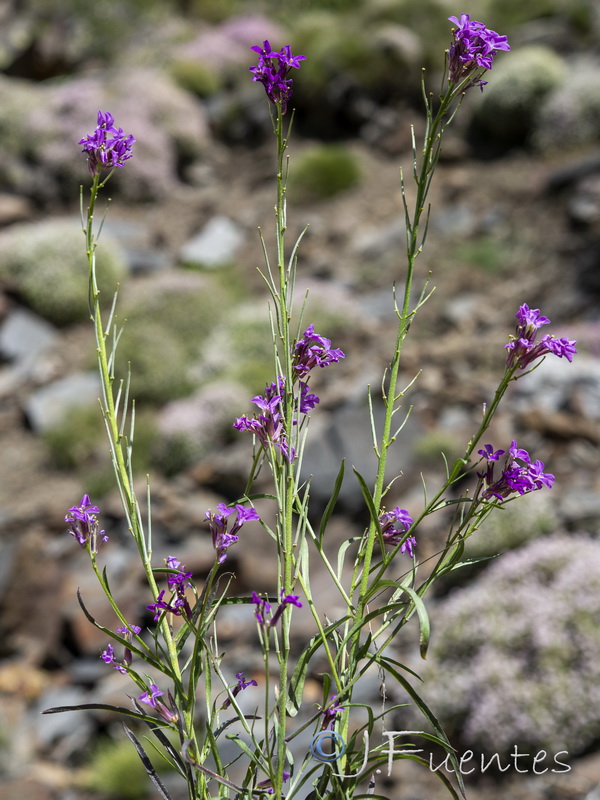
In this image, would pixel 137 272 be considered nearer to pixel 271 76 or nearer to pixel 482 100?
pixel 482 100

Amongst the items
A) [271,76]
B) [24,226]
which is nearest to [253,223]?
[24,226]

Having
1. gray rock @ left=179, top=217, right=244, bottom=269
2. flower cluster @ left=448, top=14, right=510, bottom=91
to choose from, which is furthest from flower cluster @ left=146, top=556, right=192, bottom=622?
gray rock @ left=179, top=217, right=244, bottom=269

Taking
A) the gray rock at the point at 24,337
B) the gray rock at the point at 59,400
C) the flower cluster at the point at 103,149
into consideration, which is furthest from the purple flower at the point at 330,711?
the gray rock at the point at 24,337

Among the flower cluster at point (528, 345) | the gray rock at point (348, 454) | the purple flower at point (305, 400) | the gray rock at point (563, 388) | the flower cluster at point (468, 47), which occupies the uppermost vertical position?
the gray rock at point (563, 388)

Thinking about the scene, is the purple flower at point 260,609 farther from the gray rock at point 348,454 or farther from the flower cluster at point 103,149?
the gray rock at point 348,454

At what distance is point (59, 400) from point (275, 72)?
7.55 metres

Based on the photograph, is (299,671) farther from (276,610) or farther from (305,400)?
(305,400)

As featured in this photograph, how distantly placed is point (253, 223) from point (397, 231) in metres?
2.16

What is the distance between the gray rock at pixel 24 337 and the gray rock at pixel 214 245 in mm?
2017

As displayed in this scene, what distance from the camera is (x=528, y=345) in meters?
1.16

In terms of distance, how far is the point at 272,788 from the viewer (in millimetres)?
1229

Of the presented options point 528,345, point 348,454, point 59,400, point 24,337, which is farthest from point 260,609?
point 24,337

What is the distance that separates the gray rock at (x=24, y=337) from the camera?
9.25 m

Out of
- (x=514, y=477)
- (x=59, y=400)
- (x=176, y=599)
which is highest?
(x=59, y=400)
